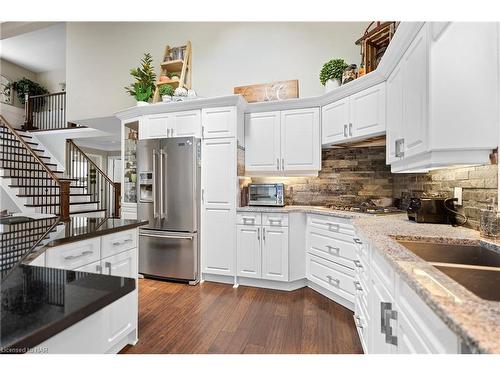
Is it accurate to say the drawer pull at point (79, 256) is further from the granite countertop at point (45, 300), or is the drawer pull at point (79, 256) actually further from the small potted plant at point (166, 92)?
the small potted plant at point (166, 92)

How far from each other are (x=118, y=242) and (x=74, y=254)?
354mm

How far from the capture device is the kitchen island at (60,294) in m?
0.56

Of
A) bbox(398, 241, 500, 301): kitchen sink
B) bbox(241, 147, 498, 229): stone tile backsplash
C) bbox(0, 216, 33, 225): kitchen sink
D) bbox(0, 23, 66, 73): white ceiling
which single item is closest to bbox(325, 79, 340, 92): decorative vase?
bbox(241, 147, 498, 229): stone tile backsplash

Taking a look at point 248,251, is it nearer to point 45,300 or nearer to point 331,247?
point 331,247

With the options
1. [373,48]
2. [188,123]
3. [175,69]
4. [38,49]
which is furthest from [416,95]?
[38,49]

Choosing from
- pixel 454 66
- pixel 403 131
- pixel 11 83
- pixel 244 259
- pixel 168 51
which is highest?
pixel 11 83

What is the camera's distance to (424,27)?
159 cm

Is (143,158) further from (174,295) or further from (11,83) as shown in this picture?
(11,83)

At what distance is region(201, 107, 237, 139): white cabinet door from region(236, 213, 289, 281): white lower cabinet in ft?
3.47

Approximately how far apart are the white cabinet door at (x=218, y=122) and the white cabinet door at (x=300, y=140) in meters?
0.65

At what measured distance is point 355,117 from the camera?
9.09 feet

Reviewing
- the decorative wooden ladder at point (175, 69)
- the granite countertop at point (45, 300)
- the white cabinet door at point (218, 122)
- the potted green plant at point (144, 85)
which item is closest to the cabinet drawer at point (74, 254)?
the granite countertop at point (45, 300)

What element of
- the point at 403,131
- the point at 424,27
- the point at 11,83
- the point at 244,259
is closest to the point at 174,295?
the point at 244,259

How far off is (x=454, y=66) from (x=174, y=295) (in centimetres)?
308
